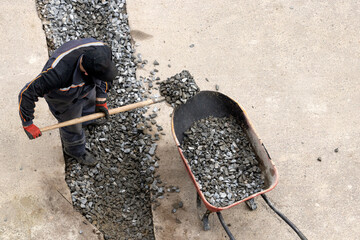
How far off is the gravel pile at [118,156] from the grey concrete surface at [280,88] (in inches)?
7.4

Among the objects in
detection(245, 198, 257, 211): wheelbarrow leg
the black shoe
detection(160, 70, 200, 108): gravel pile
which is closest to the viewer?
detection(160, 70, 200, 108): gravel pile

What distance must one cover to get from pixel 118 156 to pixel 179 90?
1.33 metres

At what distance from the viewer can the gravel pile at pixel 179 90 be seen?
3967 millimetres

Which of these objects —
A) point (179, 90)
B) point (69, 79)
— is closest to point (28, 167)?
point (69, 79)

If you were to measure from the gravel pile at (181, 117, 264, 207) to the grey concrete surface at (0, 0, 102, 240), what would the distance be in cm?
135

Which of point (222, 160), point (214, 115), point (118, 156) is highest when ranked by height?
point (214, 115)

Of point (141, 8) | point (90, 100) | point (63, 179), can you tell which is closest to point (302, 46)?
point (141, 8)

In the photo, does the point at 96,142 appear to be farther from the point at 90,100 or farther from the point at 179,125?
the point at 179,125

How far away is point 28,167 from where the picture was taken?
4.48 m

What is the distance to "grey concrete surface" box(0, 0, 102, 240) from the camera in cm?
413

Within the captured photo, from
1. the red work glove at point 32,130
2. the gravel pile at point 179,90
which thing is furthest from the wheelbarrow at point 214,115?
the red work glove at point 32,130

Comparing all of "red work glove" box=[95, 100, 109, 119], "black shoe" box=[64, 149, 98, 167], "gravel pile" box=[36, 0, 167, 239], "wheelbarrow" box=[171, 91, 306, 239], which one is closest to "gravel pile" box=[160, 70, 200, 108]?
"wheelbarrow" box=[171, 91, 306, 239]

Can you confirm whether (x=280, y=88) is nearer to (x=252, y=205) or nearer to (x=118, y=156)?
(x=252, y=205)

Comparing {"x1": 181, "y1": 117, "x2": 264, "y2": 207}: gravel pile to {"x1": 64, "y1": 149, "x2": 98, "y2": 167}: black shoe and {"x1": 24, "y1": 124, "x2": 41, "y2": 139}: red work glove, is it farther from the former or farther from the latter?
{"x1": 24, "y1": 124, "x2": 41, "y2": 139}: red work glove
